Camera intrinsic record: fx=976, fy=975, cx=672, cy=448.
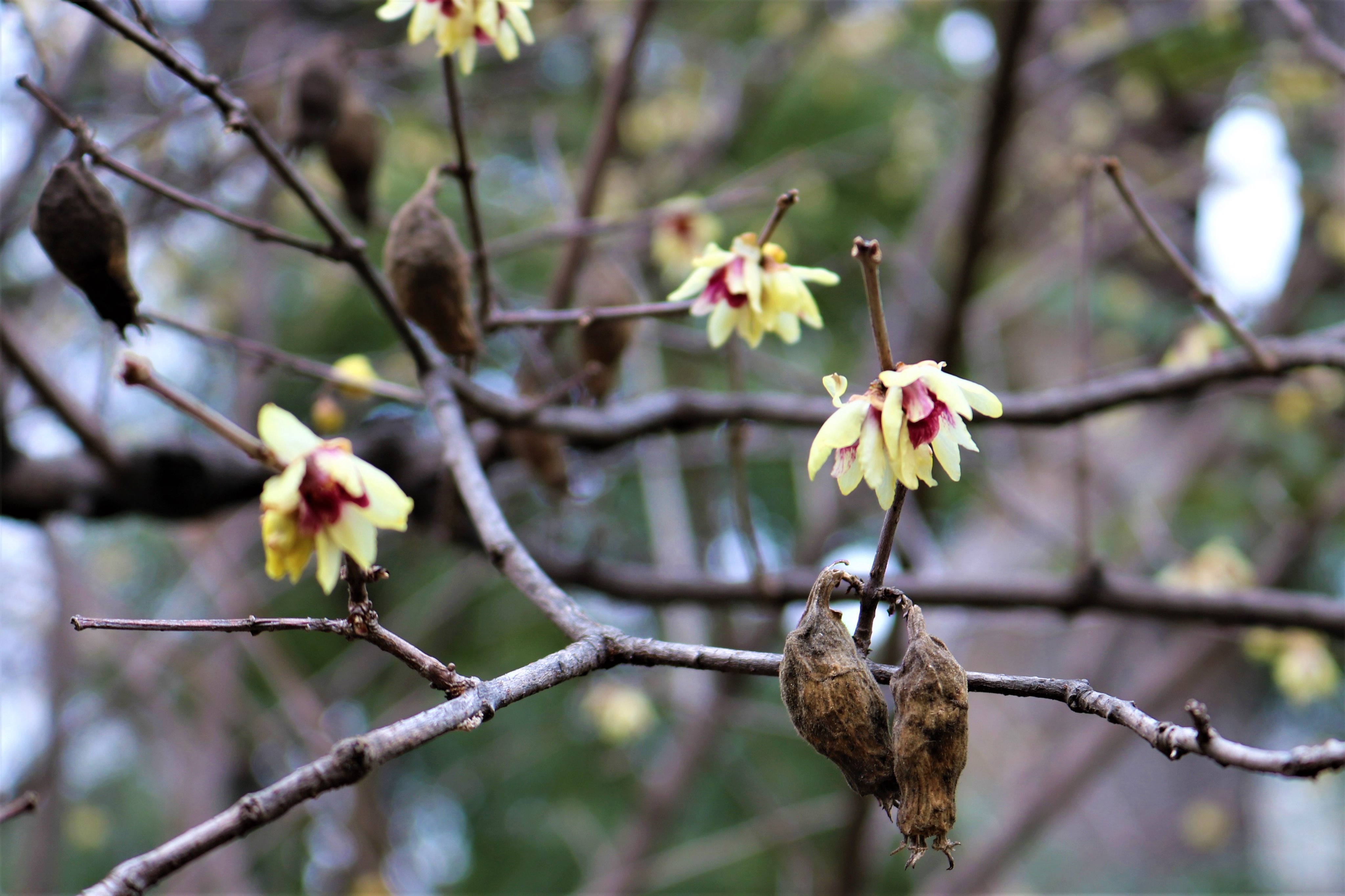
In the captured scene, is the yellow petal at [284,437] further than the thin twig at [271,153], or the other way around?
the thin twig at [271,153]

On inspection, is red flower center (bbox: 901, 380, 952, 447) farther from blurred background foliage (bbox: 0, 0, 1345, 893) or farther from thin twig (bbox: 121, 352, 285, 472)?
blurred background foliage (bbox: 0, 0, 1345, 893)

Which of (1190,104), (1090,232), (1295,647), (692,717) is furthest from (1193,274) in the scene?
(1190,104)

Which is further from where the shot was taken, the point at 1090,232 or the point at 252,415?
the point at 252,415

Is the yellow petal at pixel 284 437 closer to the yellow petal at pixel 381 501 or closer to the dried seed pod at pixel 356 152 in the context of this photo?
the yellow petal at pixel 381 501

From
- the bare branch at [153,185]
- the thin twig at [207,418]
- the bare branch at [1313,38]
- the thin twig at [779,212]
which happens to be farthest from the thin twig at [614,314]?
the bare branch at [1313,38]

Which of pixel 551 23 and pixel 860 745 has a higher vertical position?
pixel 551 23

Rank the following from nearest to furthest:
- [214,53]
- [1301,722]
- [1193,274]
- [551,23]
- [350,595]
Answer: [350,595] < [1193,274] < [214,53] < [551,23] < [1301,722]

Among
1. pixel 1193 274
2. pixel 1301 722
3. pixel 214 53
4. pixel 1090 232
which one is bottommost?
pixel 1193 274

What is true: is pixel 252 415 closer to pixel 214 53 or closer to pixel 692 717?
pixel 214 53
